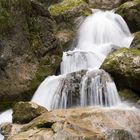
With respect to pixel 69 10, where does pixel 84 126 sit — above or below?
below

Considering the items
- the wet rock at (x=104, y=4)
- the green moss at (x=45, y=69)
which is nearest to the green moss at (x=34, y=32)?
the green moss at (x=45, y=69)

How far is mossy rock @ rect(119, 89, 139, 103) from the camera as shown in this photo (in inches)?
466

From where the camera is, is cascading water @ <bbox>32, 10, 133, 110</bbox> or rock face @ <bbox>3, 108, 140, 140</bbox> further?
cascading water @ <bbox>32, 10, 133, 110</bbox>

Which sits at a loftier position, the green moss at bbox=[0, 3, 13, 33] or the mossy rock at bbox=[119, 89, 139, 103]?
the green moss at bbox=[0, 3, 13, 33]

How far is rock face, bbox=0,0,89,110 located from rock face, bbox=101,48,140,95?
8.00 ft

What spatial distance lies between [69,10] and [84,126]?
35.2 ft

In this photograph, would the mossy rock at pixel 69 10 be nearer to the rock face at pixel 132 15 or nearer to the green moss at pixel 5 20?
the rock face at pixel 132 15

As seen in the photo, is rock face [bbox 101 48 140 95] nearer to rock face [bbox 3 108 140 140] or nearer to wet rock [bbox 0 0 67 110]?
rock face [bbox 3 108 140 140]

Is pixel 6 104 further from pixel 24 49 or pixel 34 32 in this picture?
pixel 34 32

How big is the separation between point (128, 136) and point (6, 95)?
518cm

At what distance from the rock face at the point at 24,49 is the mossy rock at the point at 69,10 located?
11.3 ft

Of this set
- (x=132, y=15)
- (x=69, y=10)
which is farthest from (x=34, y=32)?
(x=132, y=15)

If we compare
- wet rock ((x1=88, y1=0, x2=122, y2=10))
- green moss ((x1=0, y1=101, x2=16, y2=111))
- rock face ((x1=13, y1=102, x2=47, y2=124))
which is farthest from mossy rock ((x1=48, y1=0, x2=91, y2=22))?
rock face ((x1=13, y1=102, x2=47, y2=124))

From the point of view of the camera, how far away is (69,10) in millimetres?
18688
